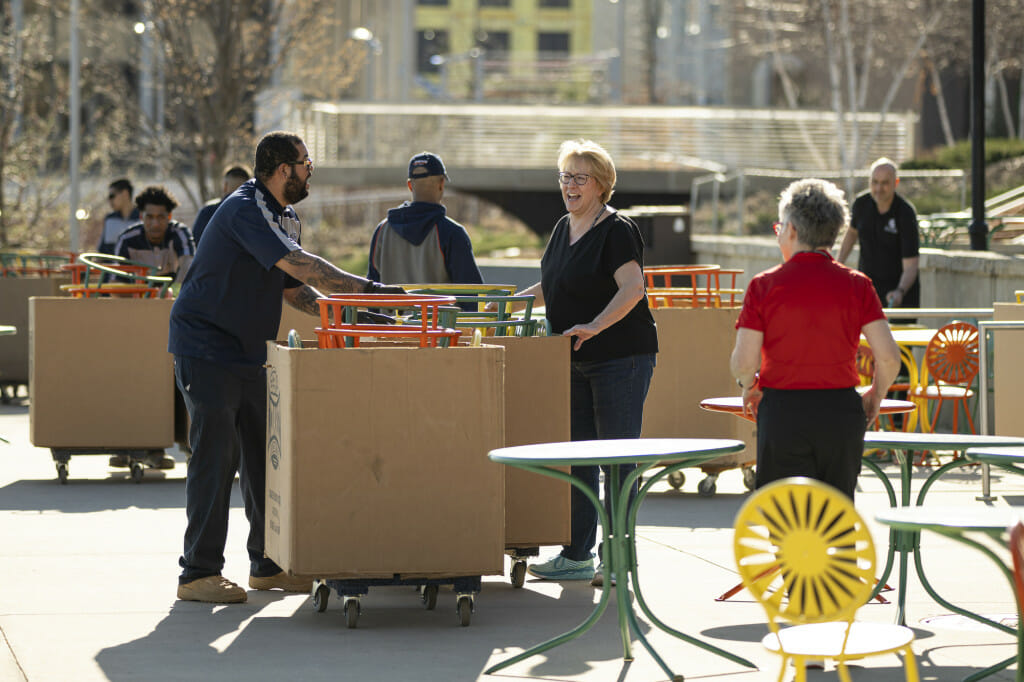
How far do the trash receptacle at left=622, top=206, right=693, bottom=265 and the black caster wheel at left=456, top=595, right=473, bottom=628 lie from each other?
1969cm

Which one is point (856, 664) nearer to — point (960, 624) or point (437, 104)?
point (960, 624)

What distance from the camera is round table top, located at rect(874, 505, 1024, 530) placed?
4781 mm

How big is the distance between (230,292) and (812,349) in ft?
8.85

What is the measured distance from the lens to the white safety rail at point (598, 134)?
41625mm

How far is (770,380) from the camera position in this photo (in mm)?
6105

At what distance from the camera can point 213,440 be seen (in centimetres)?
752

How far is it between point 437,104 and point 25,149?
16272 mm

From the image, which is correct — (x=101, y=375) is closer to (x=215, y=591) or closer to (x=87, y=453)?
(x=87, y=453)

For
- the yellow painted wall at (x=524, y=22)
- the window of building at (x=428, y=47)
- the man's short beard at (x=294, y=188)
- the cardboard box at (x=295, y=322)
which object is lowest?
the cardboard box at (x=295, y=322)

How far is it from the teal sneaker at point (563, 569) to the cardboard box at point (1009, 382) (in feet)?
11.0

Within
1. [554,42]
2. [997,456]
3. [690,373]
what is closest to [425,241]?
[690,373]

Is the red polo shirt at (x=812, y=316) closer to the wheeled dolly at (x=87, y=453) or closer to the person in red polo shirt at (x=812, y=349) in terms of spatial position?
the person in red polo shirt at (x=812, y=349)

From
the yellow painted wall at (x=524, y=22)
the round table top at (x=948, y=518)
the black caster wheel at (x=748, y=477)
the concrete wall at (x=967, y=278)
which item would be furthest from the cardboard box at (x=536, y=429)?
the yellow painted wall at (x=524, y=22)

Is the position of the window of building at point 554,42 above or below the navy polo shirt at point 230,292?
above
